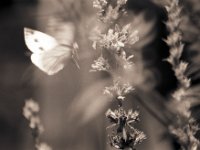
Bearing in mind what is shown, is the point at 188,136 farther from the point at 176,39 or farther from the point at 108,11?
the point at 108,11

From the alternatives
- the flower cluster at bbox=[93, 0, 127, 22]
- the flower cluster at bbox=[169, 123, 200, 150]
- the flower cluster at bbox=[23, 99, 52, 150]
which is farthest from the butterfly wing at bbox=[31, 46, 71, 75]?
the flower cluster at bbox=[169, 123, 200, 150]

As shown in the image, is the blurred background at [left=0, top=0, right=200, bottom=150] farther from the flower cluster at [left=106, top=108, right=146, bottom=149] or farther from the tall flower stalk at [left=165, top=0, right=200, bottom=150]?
the flower cluster at [left=106, top=108, right=146, bottom=149]

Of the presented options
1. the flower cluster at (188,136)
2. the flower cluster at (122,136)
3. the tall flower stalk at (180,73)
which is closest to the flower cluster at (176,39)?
the tall flower stalk at (180,73)

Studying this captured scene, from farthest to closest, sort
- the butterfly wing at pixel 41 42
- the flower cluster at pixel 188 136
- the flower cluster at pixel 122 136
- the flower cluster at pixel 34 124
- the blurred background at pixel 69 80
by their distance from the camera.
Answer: the blurred background at pixel 69 80 < the butterfly wing at pixel 41 42 < the flower cluster at pixel 34 124 < the flower cluster at pixel 188 136 < the flower cluster at pixel 122 136

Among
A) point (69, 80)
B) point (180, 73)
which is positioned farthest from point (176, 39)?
point (69, 80)

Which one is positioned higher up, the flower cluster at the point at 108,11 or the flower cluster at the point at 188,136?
the flower cluster at the point at 108,11

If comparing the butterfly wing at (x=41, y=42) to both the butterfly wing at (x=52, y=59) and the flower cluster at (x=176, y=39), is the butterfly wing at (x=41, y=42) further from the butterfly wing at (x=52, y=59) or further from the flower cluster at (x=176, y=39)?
the flower cluster at (x=176, y=39)

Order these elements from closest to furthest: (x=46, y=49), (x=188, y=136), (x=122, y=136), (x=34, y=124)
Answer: (x=122, y=136), (x=188, y=136), (x=34, y=124), (x=46, y=49)
